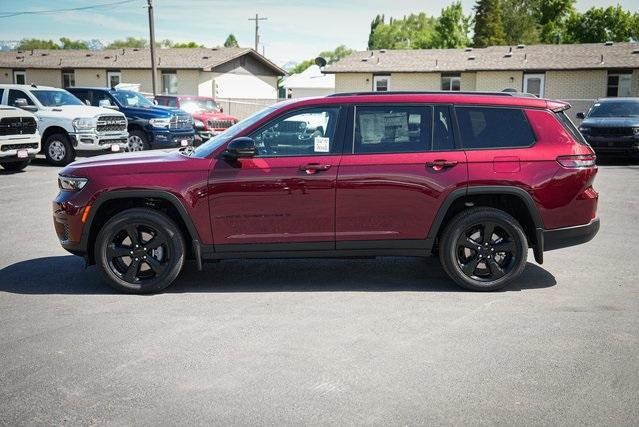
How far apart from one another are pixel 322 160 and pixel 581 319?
2.53m

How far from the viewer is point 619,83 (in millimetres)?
35906

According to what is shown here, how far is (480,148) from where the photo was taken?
6.01 meters

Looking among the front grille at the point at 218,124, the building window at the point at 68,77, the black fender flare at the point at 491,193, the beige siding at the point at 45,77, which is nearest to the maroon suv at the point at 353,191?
the black fender flare at the point at 491,193

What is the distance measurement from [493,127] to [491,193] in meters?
0.62

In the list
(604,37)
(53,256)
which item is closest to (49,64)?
(53,256)

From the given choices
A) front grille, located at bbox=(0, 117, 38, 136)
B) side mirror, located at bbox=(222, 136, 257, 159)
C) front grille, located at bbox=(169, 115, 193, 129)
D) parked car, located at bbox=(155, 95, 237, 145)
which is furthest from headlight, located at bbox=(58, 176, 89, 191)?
parked car, located at bbox=(155, 95, 237, 145)

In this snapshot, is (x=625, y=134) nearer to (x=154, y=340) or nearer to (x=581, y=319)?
(x=581, y=319)

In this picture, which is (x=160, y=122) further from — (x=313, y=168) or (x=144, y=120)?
(x=313, y=168)

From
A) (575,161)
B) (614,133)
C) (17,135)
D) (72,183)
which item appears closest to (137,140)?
(17,135)

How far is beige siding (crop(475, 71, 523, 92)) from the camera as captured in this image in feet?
123

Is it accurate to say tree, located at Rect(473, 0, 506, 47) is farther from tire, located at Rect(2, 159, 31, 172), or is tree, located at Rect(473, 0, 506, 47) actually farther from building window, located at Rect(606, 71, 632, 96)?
tire, located at Rect(2, 159, 31, 172)

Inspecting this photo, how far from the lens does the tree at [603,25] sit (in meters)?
73.5

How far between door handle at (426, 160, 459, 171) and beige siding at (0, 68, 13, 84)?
48.3 metres

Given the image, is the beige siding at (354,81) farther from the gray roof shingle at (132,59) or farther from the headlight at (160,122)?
the headlight at (160,122)
